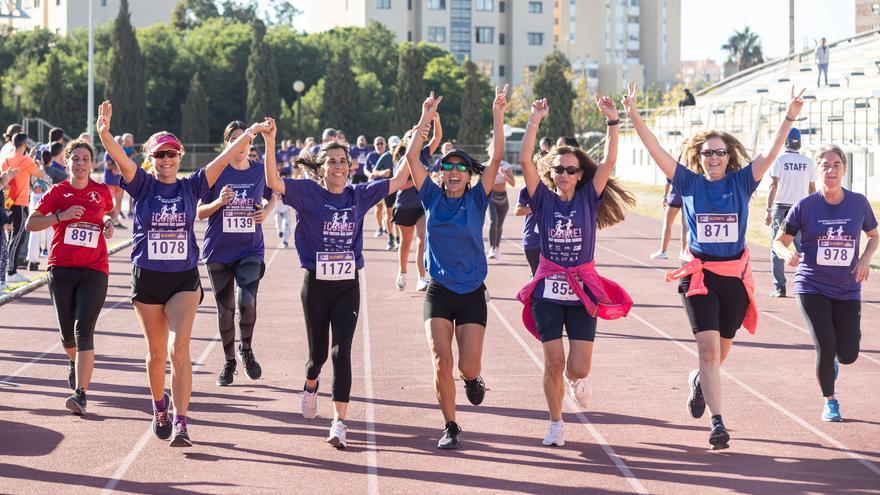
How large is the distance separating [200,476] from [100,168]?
66.1 m

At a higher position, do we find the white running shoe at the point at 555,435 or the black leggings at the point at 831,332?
the black leggings at the point at 831,332

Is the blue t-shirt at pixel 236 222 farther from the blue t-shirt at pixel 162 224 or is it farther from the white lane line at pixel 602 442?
the white lane line at pixel 602 442

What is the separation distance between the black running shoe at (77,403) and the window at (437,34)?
114 metres

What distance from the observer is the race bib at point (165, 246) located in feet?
26.4

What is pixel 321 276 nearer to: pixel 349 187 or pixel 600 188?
pixel 349 187

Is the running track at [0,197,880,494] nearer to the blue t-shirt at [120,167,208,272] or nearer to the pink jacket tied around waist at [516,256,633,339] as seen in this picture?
the pink jacket tied around waist at [516,256,633,339]

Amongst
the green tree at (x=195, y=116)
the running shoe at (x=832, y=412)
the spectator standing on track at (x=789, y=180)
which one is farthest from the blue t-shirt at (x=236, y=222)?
the green tree at (x=195, y=116)

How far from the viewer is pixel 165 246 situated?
8047 mm

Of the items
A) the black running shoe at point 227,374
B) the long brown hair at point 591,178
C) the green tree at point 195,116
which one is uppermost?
the green tree at point 195,116

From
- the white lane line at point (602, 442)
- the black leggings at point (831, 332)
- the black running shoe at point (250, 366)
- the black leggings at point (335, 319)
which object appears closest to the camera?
the white lane line at point (602, 442)

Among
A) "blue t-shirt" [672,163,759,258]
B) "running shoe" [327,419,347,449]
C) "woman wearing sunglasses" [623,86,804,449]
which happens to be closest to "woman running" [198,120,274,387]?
"running shoe" [327,419,347,449]

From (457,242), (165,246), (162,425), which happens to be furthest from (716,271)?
(162,425)

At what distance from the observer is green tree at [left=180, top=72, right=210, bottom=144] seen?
73000 mm

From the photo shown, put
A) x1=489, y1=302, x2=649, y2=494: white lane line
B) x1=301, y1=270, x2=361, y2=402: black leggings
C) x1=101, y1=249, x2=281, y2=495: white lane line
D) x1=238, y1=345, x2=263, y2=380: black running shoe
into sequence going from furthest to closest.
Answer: x1=238, y1=345, x2=263, y2=380: black running shoe < x1=301, y1=270, x2=361, y2=402: black leggings < x1=489, y1=302, x2=649, y2=494: white lane line < x1=101, y1=249, x2=281, y2=495: white lane line
